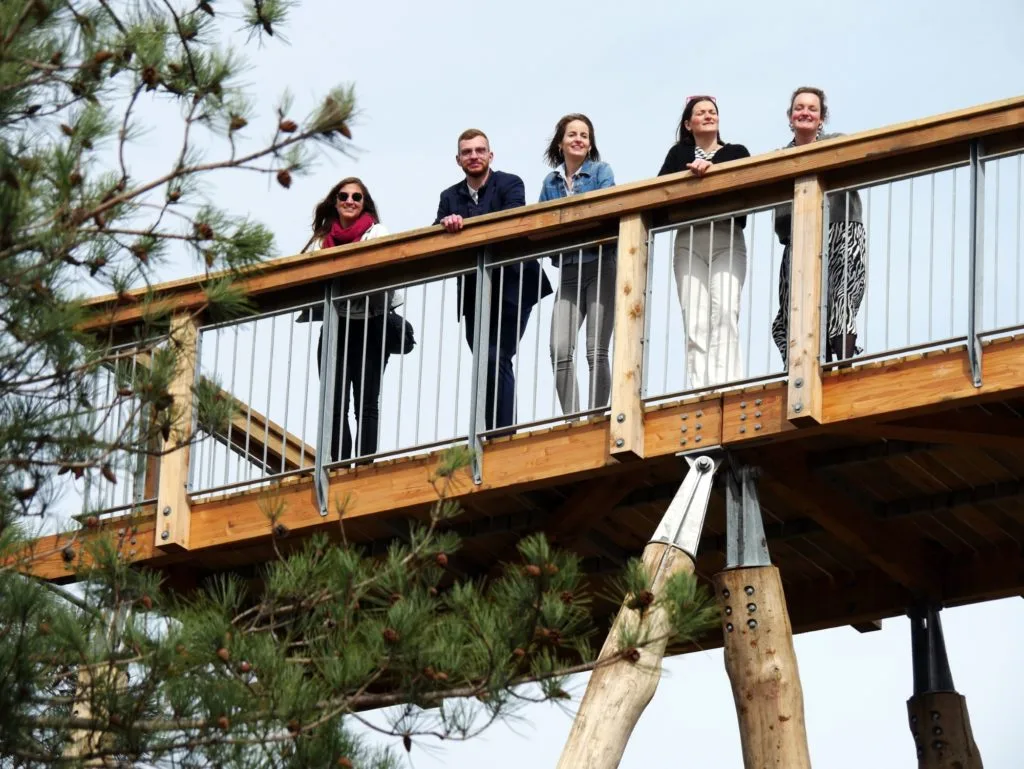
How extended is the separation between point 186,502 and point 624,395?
2696mm

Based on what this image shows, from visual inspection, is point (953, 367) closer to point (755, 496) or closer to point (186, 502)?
point (755, 496)

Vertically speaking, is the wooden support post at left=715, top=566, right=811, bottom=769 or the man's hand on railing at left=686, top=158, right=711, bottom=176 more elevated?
the man's hand on railing at left=686, top=158, right=711, bottom=176


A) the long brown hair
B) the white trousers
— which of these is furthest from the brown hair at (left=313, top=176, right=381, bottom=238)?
the white trousers

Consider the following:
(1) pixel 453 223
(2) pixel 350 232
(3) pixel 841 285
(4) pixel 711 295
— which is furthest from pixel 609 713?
(2) pixel 350 232

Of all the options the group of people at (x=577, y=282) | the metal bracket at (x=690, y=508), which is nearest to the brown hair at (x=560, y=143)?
the group of people at (x=577, y=282)

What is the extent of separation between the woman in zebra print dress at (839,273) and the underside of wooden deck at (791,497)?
1.11 ft

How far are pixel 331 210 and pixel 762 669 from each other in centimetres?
402

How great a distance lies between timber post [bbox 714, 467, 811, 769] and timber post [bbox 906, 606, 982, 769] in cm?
219

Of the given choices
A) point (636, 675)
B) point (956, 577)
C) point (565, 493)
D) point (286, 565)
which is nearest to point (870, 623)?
point (956, 577)

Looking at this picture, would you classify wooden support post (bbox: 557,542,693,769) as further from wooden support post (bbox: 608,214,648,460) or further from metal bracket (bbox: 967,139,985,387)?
metal bracket (bbox: 967,139,985,387)

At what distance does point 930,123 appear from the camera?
12500 mm

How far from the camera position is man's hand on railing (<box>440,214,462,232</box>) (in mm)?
13609

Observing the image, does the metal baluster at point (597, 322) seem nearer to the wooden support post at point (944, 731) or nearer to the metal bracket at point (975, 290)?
the metal bracket at point (975, 290)

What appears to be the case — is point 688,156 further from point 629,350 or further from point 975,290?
point 975,290
